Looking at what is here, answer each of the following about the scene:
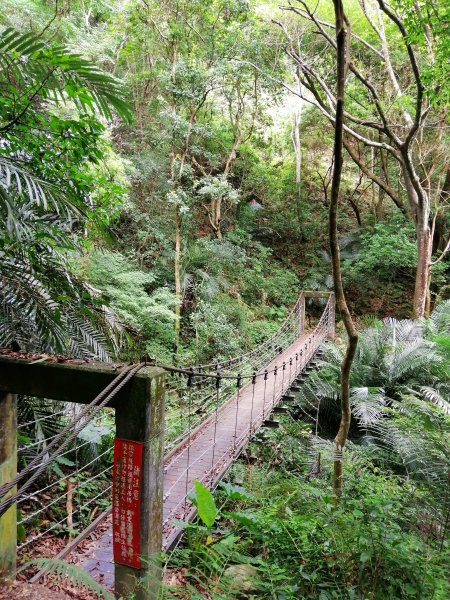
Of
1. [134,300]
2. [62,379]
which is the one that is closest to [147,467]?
[62,379]

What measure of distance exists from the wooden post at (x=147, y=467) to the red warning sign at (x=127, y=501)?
0.02 meters

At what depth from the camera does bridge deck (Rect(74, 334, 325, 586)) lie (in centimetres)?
206

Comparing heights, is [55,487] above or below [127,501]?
below

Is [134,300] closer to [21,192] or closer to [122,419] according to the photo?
[21,192]

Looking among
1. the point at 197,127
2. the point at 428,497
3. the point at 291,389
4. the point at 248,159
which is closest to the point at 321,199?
the point at 248,159

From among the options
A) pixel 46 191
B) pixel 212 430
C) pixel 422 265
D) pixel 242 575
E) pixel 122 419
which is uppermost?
pixel 46 191

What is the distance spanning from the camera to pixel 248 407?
4.84 metres

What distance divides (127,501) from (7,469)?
0.47 meters

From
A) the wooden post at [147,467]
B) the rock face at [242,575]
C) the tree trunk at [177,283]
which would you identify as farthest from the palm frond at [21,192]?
the tree trunk at [177,283]

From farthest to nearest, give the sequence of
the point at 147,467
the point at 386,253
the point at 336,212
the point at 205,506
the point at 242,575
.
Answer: the point at 386,253, the point at 336,212, the point at 205,506, the point at 242,575, the point at 147,467

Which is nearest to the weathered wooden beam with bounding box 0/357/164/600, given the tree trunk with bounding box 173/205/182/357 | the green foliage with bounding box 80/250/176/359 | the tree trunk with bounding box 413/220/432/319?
the green foliage with bounding box 80/250/176/359

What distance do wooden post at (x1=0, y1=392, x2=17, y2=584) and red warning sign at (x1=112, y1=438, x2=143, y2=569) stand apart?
0.41 metres

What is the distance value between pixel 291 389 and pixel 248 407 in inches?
42.6

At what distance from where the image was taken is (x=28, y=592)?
4.96ft
